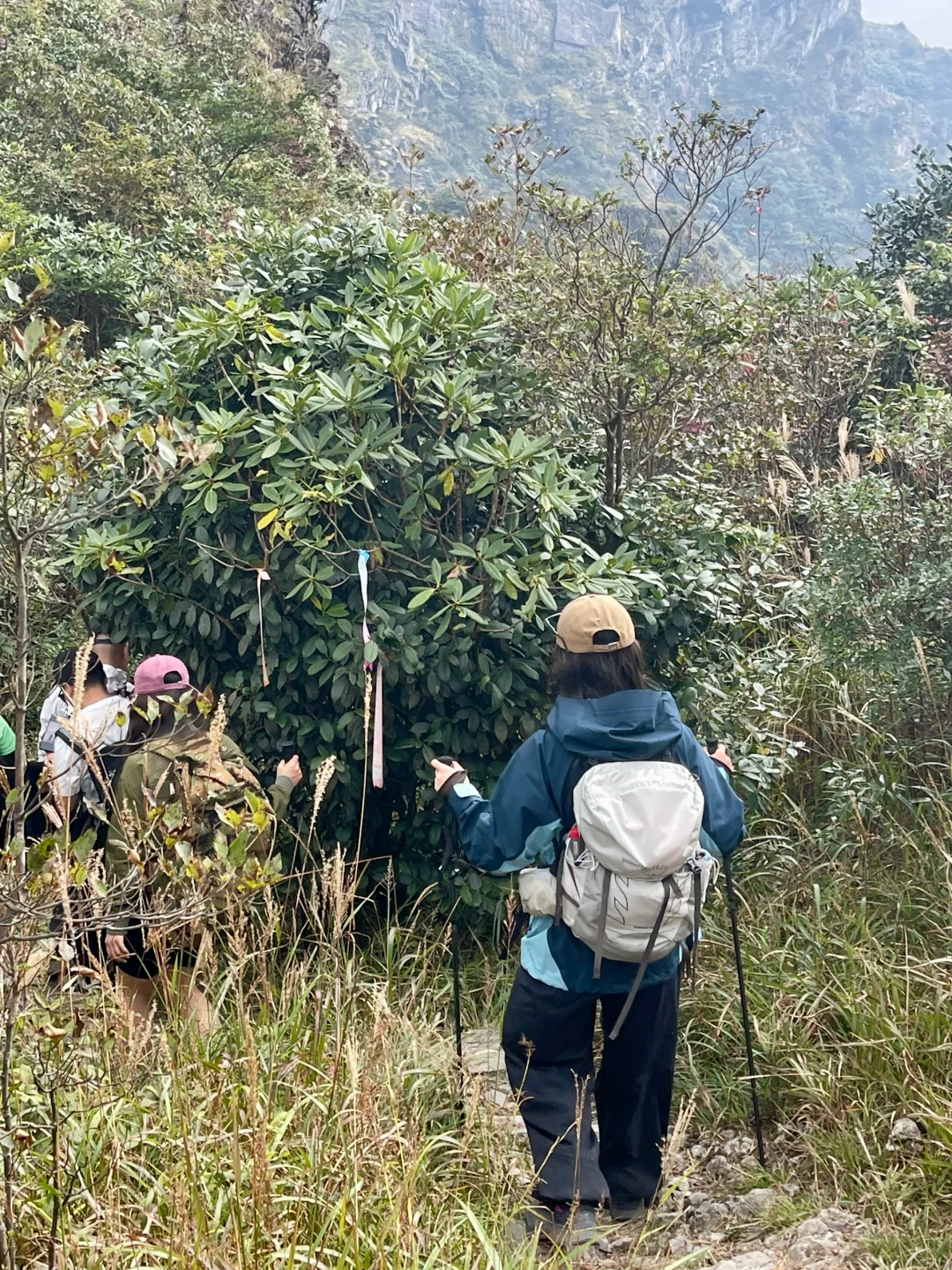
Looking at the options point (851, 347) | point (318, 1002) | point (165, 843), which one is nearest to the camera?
point (165, 843)

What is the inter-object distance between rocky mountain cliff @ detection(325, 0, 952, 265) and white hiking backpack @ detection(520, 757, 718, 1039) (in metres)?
65.0

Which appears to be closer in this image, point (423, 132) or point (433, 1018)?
point (433, 1018)

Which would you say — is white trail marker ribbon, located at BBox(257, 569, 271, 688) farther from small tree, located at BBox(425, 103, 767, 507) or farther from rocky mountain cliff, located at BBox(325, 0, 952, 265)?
rocky mountain cliff, located at BBox(325, 0, 952, 265)

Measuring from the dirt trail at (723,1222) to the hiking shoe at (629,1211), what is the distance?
3 cm

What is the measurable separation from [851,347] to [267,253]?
213 inches

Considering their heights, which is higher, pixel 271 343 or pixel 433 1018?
pixel 271 343

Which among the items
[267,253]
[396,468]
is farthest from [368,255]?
[396,468]

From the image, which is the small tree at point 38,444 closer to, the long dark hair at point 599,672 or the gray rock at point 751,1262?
the long dark hair at point 599,672

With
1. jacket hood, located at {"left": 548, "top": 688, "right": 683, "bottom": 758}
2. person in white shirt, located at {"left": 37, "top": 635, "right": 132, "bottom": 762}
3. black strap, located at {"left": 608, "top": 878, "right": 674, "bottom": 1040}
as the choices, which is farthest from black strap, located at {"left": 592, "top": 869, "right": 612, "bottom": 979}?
person in white shirt, located at {"left": 37, "top": 635, "right": 132, "bottom": 762}

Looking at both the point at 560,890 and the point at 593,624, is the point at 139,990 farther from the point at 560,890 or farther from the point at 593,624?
the point at 593,624

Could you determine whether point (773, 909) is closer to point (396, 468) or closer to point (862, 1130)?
point (862, 1130)

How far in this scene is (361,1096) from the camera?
2.49 metres

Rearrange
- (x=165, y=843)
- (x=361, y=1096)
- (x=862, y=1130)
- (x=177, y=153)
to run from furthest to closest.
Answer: (x=177, y=153), (x=862, y=1130), (x=361, y=1096), (x=165, y=843)

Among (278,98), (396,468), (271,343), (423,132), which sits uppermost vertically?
(423,132)
